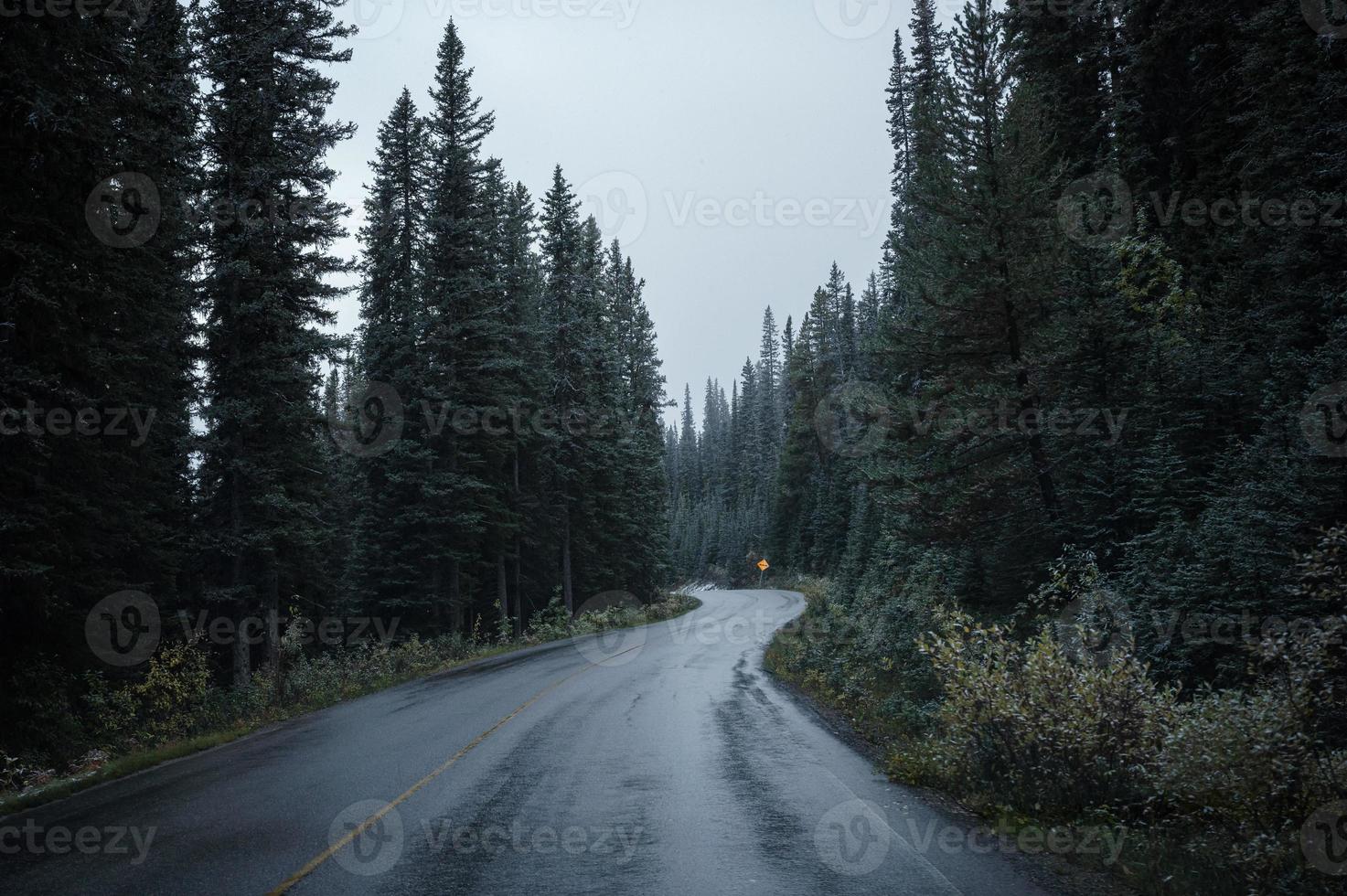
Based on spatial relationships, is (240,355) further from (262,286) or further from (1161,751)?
(1161,751)

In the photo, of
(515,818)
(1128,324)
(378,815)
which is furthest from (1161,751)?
(1128,324)

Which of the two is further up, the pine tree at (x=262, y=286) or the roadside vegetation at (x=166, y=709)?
the pine tree at (x=262, y=286)

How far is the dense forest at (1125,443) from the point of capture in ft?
21.9

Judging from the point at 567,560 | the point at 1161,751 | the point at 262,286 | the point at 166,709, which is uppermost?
the point at 262,286

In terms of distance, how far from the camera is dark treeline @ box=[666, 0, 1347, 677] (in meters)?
11.0

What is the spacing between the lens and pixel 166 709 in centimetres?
1420

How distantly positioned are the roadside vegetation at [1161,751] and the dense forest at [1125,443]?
0.03m

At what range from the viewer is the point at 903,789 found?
8.67 meters

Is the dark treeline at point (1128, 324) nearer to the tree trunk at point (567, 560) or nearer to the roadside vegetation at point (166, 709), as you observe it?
the roadside vegetation at point (166, 709)

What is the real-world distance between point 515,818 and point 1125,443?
13.4m

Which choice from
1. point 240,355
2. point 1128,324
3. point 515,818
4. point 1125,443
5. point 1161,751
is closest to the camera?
point 1161,751

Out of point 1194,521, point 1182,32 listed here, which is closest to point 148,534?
point 1194,521

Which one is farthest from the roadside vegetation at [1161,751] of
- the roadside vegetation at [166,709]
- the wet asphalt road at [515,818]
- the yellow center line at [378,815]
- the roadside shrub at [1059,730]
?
the roadside vegetation at [166,709]

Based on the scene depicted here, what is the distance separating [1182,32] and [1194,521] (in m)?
14.1
